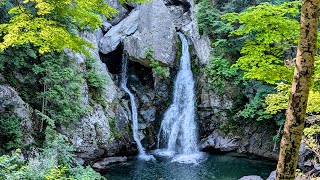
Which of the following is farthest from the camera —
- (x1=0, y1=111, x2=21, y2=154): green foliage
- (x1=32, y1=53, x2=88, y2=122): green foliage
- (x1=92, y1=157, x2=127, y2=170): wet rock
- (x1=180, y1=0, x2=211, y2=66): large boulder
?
(x1=180, y1=0, x2=211, y2=66): large boulder

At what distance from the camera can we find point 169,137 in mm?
17969

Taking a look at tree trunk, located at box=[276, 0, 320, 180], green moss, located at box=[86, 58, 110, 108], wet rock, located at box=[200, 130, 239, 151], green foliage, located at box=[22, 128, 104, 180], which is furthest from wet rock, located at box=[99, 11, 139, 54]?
tree trunk, located at box=[276, 0, 320, 180]

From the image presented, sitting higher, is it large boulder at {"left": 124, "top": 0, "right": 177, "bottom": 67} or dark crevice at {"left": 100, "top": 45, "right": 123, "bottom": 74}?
large boulder at {"left": 124, "top": 0, "right": 177, "bottom": 67}

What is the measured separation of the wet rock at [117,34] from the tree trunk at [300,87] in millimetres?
17332

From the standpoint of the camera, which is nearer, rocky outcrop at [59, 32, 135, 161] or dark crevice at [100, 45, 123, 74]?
rocky outcrop at [59, 32, 135, 161]

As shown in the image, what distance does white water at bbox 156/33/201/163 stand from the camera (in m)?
17.4

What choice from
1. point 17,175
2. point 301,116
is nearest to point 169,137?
point 17,175

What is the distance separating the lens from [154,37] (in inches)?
762

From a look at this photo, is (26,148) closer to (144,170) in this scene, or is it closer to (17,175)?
(17,175)

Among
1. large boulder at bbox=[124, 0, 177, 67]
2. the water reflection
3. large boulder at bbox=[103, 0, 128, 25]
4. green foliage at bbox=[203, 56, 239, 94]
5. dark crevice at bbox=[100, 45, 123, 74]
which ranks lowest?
the water reflection

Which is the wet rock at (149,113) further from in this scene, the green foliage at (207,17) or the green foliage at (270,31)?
the green foliage at (270,31)

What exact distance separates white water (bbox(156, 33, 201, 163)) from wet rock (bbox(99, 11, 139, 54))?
3.83m

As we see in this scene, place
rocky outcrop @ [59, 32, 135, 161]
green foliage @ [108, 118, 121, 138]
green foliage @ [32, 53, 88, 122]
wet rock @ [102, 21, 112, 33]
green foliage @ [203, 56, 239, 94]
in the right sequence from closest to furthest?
green foliage @ [32, 53, 88, 122]
rocky outcrop @ [59, 32, 135, 161]
green foliage @ [108, 118, 121, 138]
green foliage @ [203, 56, 239, 94]
wet rock @ [102, 21, 112, 33]

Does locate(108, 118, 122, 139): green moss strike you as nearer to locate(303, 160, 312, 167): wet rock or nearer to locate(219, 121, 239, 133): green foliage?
locate(219, 121, 239, 133): green foliage
